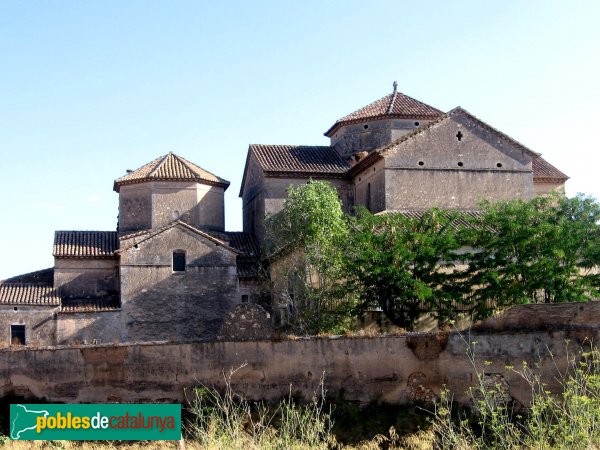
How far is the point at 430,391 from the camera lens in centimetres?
2080

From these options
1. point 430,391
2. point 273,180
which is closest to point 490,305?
point 430,391

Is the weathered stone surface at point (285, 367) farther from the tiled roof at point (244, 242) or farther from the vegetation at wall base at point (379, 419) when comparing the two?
the tiled roof at point (244, 242)

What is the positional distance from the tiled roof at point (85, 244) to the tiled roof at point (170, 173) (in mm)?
2102

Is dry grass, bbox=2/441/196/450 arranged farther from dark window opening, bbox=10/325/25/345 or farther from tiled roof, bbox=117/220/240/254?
tiled roof, bbox=117/220/240/254

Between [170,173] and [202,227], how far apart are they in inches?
92.3

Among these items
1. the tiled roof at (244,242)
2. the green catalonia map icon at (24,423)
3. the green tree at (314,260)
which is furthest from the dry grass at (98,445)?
the tiled roof at (244,242)

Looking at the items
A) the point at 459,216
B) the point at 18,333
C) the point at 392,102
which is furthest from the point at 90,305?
the point at 392,102

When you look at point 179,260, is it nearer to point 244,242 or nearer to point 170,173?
point 244,242

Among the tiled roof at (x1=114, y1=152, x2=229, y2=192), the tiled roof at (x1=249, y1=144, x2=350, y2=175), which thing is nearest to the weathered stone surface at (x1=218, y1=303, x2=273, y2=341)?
the tiled roof at (x1=249, y1=144, x2=350, y2=175)

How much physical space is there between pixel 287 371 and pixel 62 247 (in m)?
13.0

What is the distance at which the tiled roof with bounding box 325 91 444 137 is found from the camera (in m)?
34.3

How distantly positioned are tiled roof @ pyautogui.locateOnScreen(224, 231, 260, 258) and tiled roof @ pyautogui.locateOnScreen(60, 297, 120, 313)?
4866 millimetres

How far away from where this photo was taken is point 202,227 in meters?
33.5

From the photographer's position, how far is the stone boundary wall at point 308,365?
65.7ft
